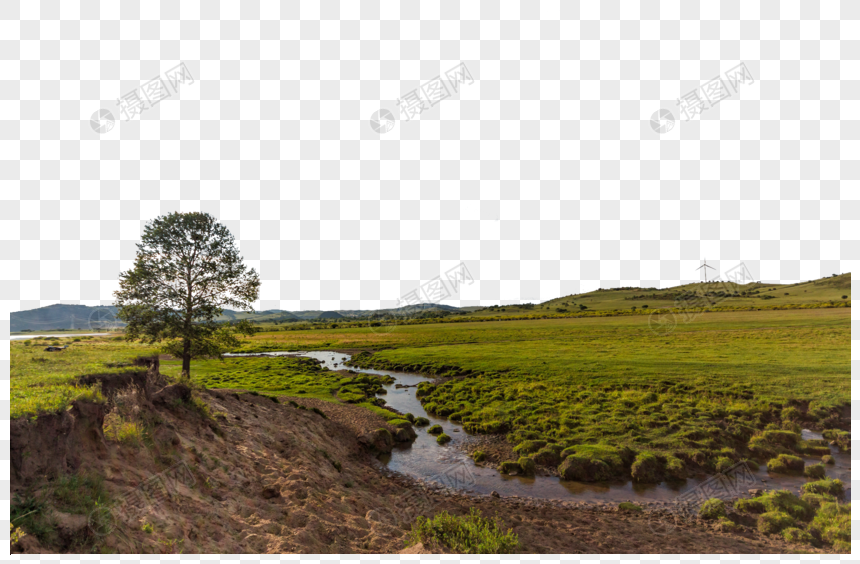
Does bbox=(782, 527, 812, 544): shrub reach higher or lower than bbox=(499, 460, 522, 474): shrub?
higher

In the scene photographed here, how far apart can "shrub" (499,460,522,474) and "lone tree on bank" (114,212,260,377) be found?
19.4 m

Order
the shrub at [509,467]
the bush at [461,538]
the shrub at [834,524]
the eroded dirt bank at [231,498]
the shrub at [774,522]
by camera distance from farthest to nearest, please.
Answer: the shrub at [509,467] → the shrub at [774,522] → the shrub at [834,524] → the bush at [461,538] → the eroded dirt bank at [231,498]

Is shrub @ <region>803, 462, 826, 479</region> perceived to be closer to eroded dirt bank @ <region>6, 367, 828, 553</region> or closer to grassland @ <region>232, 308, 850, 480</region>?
grassland @ <region>232, 308, 850, 480</region>

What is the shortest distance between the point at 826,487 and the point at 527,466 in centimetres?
1370

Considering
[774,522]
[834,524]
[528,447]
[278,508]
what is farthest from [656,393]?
[278,508]

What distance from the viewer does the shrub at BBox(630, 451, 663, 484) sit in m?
17.5

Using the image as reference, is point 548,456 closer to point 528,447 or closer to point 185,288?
point 528,447

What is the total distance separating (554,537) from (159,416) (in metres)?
15.7

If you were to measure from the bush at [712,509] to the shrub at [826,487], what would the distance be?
15.9 feet

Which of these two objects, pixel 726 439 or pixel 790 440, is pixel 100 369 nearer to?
pixel 726 439

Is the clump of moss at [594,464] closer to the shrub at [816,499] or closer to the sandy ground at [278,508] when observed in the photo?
the sandy ground at [278,508]

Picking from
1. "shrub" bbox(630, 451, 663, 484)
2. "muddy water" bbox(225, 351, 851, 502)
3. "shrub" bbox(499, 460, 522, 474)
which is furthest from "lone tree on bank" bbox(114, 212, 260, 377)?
"shrub" bbox(630, 451, 663, 484)

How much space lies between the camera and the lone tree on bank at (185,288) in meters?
20.0

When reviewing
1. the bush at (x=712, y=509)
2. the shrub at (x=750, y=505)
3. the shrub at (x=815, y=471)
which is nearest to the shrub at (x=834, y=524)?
the shrub at (x=750, y=505)
